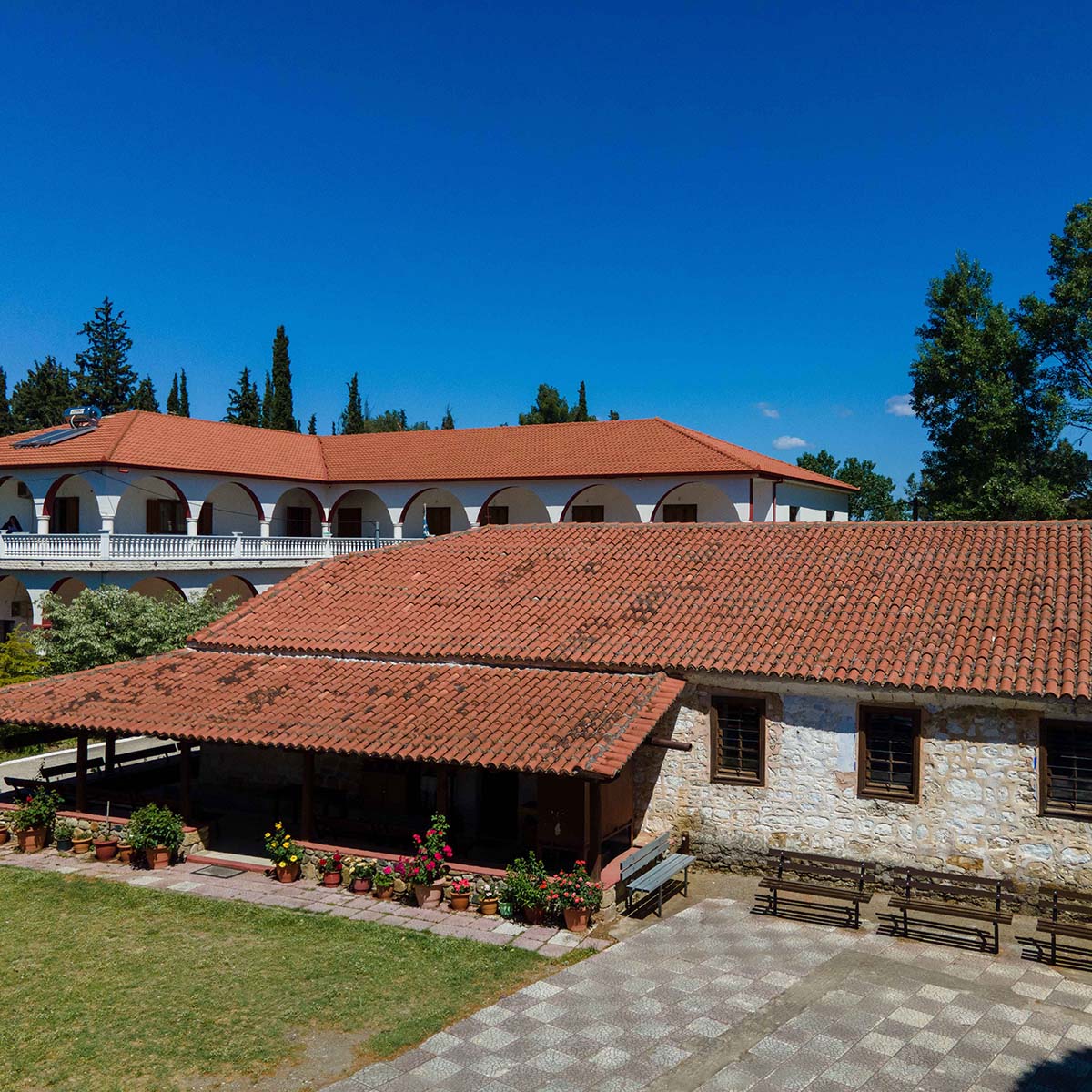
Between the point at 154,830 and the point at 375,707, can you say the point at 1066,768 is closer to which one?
the point at 375,707

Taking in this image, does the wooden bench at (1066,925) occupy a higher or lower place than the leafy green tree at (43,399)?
lower

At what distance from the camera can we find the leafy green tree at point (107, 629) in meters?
23.9

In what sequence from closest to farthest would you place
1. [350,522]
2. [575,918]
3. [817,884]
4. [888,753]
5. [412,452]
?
[575,918]
[888,753]
[817,884]
[412,452]
[350,522]

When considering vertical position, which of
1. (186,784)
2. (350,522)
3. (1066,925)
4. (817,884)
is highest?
(350,522)

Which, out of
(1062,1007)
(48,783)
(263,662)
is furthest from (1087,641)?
(48,783)

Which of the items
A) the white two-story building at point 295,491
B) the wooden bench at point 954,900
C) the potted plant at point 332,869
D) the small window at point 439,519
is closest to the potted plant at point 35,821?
the potted plant at point 332,869

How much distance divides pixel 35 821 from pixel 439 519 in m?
25.2

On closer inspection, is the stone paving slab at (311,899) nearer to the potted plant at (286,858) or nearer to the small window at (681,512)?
the potted plant at (286,858)

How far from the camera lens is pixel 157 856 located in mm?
14258

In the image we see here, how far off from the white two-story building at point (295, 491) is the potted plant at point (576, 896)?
67.9 feet

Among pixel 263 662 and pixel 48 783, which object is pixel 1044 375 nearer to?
pixel 263 662

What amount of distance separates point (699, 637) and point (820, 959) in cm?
526

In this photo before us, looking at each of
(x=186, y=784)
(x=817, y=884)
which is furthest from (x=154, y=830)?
(x=817, y=884)

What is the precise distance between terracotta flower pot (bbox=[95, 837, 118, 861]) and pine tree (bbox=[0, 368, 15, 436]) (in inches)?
1953
